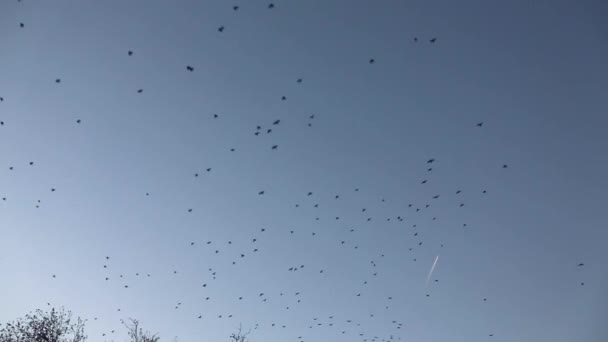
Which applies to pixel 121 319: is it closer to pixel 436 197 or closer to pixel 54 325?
pixel 54 325

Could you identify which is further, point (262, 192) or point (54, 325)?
point (54, 325)

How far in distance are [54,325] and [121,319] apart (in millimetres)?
4910

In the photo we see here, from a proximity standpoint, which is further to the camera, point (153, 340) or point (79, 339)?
point (153, 340)

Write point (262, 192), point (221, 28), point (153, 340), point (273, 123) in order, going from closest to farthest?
point (221, 28) < point (273, 123) < point (262, 192) < point (153, 340)

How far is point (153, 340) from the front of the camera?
98.4ft

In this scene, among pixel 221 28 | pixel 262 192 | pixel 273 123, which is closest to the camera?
pixel 221 28

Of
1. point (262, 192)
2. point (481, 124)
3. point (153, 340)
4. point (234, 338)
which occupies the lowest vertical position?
point (153, 340)

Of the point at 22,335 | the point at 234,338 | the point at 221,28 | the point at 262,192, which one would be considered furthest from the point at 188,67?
the point at 22,335

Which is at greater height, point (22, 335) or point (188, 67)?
point (188, 67)

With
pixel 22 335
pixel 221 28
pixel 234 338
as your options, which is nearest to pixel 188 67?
pixel 221 28

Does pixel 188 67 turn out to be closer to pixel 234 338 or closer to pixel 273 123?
pixel 273 123

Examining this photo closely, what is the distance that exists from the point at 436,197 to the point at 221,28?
14391mm

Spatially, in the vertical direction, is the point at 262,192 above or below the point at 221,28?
below

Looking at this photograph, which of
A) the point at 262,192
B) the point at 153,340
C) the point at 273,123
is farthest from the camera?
the point at 153,340
